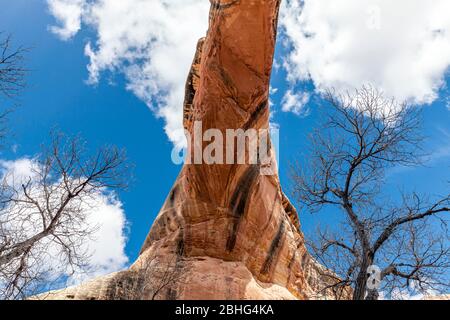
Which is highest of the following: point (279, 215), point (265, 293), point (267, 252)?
point (279, 215)

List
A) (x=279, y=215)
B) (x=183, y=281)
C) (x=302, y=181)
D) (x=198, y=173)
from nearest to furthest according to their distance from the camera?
(x=183, y=281)
(x=198, y=173)
(x=302, y=181)
(x=279, y=215)

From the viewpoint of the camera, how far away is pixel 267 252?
44.2ft

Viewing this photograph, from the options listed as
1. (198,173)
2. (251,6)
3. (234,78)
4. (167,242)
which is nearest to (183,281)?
(167,242)

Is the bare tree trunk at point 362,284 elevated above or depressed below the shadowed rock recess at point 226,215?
below

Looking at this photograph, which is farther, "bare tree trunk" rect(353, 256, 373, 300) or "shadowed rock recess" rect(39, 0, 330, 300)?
"shadowed rock recess" rect(39, 0, 330, 300)

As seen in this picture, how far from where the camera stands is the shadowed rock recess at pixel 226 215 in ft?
36.7

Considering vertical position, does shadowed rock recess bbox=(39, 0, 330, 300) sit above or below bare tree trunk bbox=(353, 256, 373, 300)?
above

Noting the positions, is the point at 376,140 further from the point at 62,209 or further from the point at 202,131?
the point at 62,209

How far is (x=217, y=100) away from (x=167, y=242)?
4795mm

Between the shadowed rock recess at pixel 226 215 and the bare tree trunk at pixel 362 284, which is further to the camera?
the shadowed rock recess at pixel 226 215

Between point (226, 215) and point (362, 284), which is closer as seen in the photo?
point (362, 284)

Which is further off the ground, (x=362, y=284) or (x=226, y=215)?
(x=226, y=215)

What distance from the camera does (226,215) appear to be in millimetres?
12625

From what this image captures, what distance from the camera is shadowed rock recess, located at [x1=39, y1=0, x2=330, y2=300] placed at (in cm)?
1117
